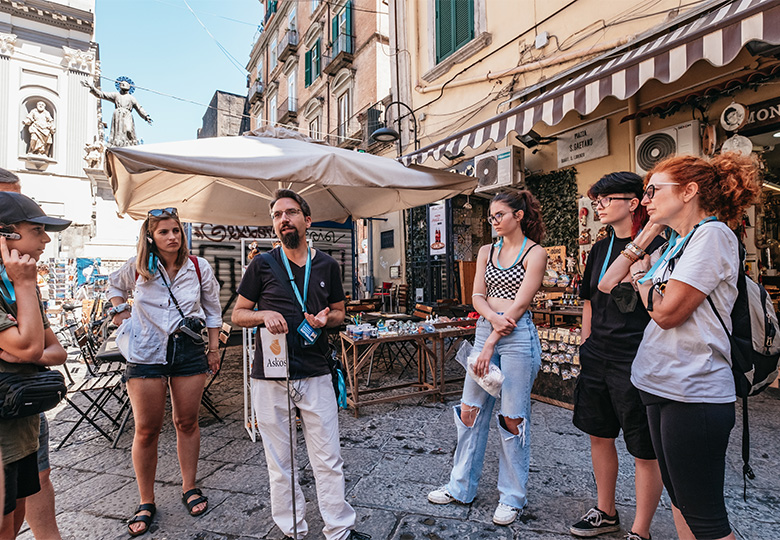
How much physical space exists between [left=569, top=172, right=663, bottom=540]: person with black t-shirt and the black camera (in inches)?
87.2

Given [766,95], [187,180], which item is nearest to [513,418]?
[187,180]

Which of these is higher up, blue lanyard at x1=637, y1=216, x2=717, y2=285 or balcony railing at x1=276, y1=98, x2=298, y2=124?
balcony railing at x1=276, y1=98, x2=298, y2=124

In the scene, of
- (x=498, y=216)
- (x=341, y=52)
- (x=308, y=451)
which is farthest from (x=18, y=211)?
(x=341, y=52)

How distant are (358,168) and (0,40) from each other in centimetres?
2409

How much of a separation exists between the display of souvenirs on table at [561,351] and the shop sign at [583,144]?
327cm

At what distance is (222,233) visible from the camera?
24.8ft

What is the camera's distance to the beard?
2.16 metres

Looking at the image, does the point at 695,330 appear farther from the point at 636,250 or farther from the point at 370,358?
the point at 370,358

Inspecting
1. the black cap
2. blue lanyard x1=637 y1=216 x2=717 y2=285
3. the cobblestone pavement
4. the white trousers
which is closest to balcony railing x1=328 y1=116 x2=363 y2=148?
the cobblestone pavement

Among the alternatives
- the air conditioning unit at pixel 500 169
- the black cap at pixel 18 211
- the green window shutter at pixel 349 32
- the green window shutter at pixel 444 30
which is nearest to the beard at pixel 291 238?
the black cap at pixel 18 211

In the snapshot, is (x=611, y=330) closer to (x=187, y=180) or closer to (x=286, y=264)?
(x=286, y=264)

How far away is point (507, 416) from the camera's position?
2.27 metres

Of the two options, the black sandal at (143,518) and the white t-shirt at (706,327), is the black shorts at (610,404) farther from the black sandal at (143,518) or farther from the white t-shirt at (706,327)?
the black sandal at (143,518)

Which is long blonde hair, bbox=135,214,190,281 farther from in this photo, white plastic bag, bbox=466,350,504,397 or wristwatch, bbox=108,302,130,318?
white plastic bag, bbox=466,350,504,397
